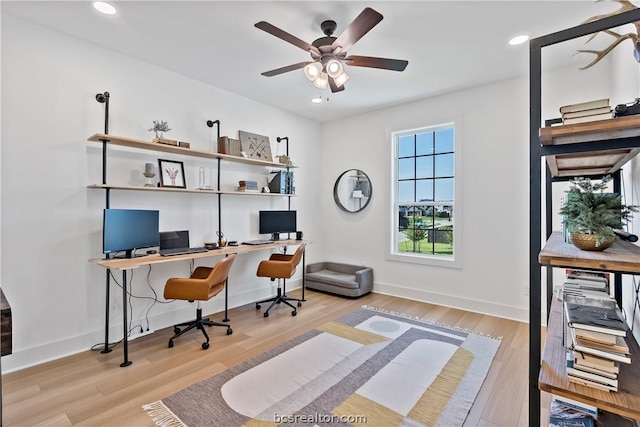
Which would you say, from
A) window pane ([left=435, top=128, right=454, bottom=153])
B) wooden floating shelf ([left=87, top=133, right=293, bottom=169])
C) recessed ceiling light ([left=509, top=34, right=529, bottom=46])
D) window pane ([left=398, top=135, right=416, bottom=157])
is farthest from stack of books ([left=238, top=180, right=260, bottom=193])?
recessed ceiling light ([left=509, top=34, right=529, bottom=46])

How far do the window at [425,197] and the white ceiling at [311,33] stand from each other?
0.86 metres

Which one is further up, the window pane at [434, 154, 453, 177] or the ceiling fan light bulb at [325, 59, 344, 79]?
the ceiling fan light bulb at [325, 59, 344, 79]

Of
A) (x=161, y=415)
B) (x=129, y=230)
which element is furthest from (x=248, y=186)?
(x=161, y=415)

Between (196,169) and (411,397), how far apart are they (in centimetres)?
318

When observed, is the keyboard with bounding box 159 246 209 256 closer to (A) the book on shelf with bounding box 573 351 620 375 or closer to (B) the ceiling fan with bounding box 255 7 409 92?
(B) the ceiling fan with bounding box 255 7 409 92

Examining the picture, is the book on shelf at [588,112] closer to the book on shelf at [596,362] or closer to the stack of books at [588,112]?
the stack of books at [588,112]

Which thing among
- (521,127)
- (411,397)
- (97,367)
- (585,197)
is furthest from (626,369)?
(97,367)

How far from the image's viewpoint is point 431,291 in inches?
165

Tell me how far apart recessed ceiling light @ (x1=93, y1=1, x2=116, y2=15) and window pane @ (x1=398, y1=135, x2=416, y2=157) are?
3693 millimetres

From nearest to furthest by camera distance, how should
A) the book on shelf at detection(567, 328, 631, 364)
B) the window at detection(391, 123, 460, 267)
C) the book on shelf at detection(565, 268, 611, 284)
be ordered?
the book on shelf at detection(567, 328, 631, 364), the book on shelf at detection(565, 268, 611, 284), the window at detection(391, 123, 460, 267)

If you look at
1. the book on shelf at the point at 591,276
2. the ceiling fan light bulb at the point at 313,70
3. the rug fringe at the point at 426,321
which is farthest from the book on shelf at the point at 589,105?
the rug fringe at the point at 426,321

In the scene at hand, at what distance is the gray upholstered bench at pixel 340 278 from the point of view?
4383 millimetres

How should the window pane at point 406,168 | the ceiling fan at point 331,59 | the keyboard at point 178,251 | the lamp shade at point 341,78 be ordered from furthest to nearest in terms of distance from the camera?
the window pane at point 406,168 < the keyboard at point 178,251 < the lamp shade at point 341,78 < the ceiling fan at point 331,59

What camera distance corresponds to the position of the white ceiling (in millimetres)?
2322
